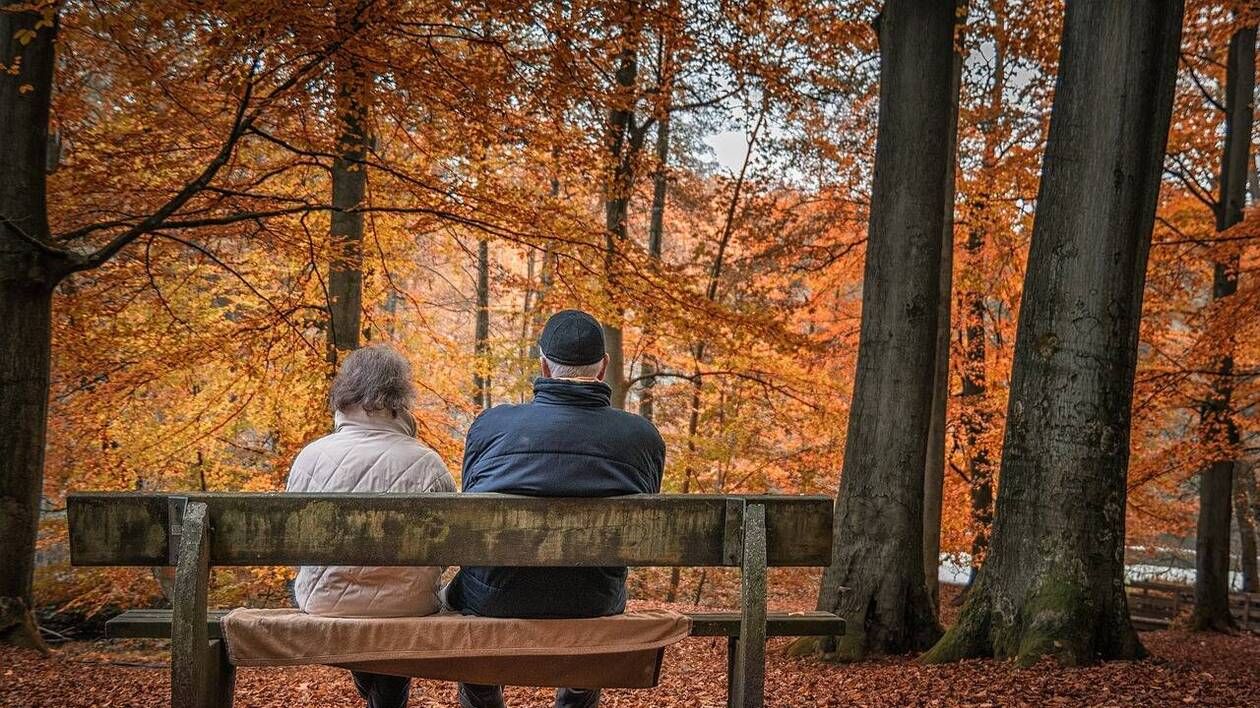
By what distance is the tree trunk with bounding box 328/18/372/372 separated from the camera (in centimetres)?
783

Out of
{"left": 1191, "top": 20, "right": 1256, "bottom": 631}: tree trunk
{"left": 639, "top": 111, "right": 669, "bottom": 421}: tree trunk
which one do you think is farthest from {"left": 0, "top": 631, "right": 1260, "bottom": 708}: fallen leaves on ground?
{"left": 639, "top": 111, "right": 669, "bottom": 421}: tree trunk

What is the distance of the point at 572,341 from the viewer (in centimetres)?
322

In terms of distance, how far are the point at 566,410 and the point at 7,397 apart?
15.9 feet

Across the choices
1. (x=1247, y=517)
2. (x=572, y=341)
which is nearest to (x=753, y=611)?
(x=572, y=341)

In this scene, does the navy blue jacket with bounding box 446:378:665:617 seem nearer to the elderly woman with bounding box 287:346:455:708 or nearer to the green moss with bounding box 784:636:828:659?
the elderly woman with bounding box 287:346:455:708

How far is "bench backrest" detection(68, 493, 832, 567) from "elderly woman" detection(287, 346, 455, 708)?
0.35m

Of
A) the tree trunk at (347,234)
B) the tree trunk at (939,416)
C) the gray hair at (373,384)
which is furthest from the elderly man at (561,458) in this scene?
the tree trunk at (939,416)

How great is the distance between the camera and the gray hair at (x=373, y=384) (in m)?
3.31

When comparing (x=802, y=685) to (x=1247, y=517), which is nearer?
(x=802, y=685)

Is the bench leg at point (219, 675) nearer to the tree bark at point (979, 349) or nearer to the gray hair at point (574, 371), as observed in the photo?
the gray hair at point (574, 371)

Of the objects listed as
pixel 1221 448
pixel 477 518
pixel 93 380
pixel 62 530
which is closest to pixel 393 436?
pixel 477 518

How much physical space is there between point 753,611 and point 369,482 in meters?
1.44

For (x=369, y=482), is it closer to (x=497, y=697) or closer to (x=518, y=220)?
(x=497, y=697)

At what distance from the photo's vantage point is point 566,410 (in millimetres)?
3131
